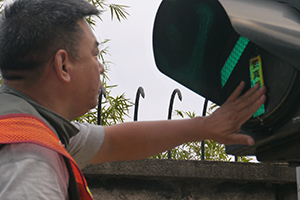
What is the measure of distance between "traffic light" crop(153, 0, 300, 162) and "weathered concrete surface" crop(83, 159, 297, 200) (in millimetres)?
812

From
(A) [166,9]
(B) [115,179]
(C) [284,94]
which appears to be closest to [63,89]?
(A) [166,9]

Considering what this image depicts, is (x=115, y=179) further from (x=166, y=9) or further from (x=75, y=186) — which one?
(x=75, y=186)

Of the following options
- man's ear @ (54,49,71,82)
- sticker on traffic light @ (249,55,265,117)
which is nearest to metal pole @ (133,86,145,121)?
sticker on traffic light @ (249,55,265,117)

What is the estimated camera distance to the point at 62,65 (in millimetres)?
1069

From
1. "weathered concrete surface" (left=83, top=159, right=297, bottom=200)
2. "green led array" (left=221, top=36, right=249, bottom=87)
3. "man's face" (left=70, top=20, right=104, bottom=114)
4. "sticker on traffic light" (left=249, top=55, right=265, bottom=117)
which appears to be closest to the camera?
"man's face" (left=70, top=20, right=104, bottom=114)

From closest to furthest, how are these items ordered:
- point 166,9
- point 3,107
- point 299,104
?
point 3,107, point 299,104, point 166,9

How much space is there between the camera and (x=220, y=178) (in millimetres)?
2404

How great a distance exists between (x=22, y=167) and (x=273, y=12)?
1.00 meters

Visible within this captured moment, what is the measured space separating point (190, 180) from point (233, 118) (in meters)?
1.19

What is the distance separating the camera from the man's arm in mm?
1327

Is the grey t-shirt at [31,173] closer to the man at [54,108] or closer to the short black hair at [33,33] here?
the man at [54,108]

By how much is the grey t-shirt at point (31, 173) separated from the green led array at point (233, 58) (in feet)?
2.85

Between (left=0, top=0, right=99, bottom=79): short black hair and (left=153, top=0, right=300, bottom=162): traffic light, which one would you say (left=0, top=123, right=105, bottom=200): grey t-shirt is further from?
(left=153, top=0, right=300, bottom=162): traffic light

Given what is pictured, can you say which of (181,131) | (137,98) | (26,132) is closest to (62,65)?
(26,132)
